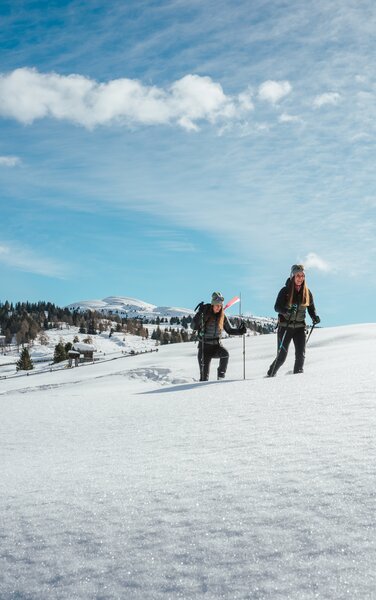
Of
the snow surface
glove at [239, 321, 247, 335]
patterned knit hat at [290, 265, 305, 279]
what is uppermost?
patterned knit hat at [290, 265, 305, 279]

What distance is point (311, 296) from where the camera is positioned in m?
10.9

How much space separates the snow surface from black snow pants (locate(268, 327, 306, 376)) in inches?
223

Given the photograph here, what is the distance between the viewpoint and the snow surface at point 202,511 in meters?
2.15

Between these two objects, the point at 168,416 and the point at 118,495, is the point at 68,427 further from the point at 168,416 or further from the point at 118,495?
the point at 118,495

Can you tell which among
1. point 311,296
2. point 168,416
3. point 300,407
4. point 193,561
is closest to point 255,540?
point 193,561

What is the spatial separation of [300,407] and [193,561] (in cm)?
283

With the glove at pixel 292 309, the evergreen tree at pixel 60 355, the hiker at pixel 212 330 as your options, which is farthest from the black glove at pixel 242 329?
the evergreen tree at pixel 60 355

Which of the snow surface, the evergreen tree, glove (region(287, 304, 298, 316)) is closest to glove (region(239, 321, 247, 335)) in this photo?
glove (region(287, 304, 298, 316))

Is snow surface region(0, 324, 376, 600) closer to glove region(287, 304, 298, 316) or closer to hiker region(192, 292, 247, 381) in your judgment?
glove region(287, 304, 298, 316)

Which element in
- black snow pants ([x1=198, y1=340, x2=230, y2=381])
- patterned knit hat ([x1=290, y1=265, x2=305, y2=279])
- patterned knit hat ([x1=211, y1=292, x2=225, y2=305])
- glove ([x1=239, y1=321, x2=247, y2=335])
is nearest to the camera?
patterned knit hat ([x1=290, y1=265, x2=305, y2=279])

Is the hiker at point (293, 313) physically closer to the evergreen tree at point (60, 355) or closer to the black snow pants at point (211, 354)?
the black snow pants at point (211, 354)

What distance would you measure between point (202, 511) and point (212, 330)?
9.60 metres

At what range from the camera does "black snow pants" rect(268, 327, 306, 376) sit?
10494 mm

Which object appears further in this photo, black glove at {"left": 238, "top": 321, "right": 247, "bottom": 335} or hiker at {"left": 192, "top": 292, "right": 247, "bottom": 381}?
hiker at {"left": 192, "top": 292, "right": 247, "bottom": 381}
